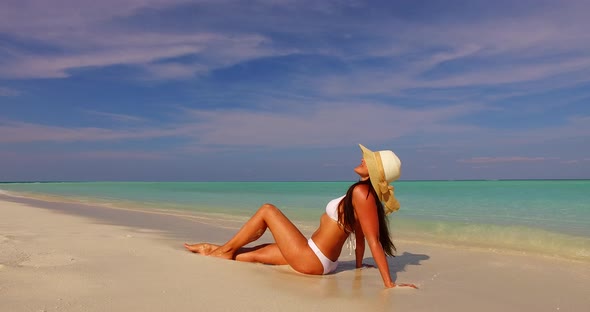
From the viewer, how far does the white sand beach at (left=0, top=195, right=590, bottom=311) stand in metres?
3.46

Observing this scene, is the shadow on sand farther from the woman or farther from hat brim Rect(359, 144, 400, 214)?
hat brim Rect(359, 144, 400, 214)

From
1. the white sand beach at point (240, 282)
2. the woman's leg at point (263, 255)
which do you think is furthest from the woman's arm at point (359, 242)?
the woman's leg at point (263, 255)

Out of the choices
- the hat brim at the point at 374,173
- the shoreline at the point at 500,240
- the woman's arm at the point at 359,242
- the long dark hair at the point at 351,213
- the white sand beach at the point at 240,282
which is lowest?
the shoreline at the point at 500,240

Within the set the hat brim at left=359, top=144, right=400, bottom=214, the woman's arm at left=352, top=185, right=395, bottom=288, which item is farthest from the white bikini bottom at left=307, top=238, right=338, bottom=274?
the hat brim at left=359, top=144, right=400, bottom=214

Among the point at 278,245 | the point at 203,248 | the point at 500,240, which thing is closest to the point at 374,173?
the point at 278,245

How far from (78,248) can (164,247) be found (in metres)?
1.05

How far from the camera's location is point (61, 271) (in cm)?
416

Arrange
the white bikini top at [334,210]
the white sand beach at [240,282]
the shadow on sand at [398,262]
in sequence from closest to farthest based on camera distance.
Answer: the white sand beach at [240,282] < the white bikini top at [334,210] < the shadow on sand at [398,262]

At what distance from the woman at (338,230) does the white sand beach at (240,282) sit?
0.19 meters

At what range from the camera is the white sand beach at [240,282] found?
346cm

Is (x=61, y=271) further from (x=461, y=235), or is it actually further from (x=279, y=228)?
(x=461, y=235)

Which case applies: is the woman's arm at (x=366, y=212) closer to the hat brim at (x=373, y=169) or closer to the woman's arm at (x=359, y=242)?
the hat brim at (x=373, y=169)

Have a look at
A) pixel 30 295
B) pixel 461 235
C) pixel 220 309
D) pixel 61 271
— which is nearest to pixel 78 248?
pixel 61 271

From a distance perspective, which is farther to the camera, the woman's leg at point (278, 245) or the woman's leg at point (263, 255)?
the woman's leg at point (263, 255)
